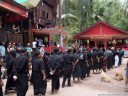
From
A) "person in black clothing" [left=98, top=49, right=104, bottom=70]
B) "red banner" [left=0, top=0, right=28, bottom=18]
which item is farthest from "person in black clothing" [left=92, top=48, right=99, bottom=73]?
"red banner" [left=0, top=0, right=28, bottom=18]

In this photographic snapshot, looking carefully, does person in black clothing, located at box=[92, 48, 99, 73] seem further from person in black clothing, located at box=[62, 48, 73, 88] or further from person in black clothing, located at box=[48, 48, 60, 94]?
person in black clothing, located at box=[48, 48, 60, 94]

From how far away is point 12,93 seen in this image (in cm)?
1230

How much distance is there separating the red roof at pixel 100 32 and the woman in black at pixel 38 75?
25651mm

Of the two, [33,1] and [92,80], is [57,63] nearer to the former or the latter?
[92,80]

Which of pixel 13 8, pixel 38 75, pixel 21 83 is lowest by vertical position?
pixel 21 83

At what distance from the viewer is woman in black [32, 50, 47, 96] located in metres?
11.1

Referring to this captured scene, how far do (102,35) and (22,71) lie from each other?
27505 millimetres

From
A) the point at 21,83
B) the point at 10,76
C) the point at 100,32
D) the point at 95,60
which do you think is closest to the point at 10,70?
the point at 10,76

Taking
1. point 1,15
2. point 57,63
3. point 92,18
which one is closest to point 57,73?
point 57,63

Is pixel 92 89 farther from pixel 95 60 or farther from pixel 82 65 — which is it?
pixel 95 60

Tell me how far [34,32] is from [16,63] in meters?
17.8

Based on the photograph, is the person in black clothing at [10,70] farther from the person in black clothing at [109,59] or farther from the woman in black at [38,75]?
the person in black clothing at [109,59]

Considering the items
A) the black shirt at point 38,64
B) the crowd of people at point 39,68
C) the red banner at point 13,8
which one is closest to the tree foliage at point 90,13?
the red banner at point 13,8

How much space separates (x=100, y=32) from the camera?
37.6 m
